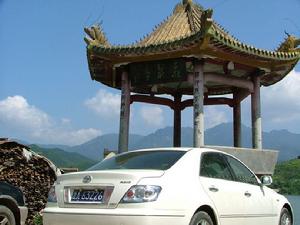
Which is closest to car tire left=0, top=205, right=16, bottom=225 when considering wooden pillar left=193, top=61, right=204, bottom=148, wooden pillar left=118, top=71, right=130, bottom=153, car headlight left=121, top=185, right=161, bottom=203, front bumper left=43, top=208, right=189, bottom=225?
front bumper left=43, top=208, right=189, bottom=225

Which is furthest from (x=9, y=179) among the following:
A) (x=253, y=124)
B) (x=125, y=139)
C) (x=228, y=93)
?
(x=228, y=93)

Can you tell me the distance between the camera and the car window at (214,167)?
6969 mm

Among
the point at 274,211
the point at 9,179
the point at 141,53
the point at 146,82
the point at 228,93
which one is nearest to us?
the point at 274,211

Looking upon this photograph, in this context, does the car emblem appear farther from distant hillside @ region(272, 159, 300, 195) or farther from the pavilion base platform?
distant hillside @ region(272, 159, 300, 195)

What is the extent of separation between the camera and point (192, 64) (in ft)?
50.5

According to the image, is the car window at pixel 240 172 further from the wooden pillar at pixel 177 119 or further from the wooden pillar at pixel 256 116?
the wooden pillar at pixel 177 119

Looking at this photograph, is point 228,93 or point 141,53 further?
point 228,93

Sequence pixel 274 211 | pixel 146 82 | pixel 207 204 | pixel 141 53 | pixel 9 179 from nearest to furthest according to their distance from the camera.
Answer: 1. pixel 207 204
2. pixel 274 211
3. pixel 9 179
4. pixel 141 53
5. pixel 146 82

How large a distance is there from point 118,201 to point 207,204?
116 cm

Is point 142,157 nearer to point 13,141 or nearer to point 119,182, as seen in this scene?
point 119,182

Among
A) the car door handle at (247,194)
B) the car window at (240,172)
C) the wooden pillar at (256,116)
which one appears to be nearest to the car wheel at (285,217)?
the car window at (240,172)

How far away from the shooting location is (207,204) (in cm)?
650

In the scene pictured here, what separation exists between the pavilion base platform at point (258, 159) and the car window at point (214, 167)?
5.97 m

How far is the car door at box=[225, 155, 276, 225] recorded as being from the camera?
7.52 m
